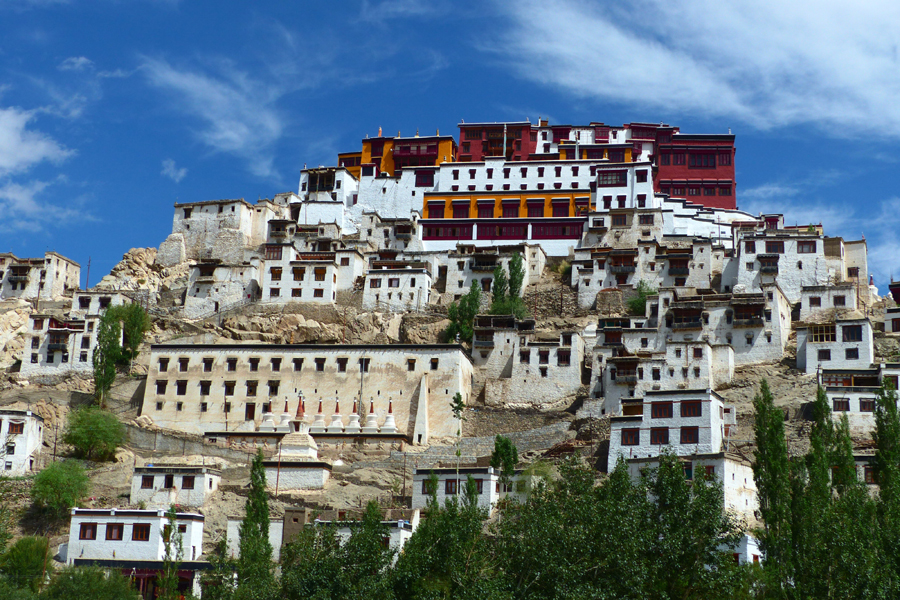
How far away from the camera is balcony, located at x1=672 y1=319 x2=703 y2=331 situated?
248 feet

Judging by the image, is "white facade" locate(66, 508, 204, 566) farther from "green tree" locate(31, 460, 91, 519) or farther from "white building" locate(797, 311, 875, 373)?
"white building" locate(797, 311, 875, 373)

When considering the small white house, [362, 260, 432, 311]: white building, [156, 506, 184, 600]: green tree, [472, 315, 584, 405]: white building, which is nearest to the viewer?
[156, 506, 184, 600]: green tree

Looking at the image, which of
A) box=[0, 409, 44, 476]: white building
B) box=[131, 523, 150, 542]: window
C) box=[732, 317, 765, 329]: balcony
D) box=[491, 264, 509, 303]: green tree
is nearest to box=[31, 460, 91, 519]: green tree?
box=[131, 523, 150, 542]: window

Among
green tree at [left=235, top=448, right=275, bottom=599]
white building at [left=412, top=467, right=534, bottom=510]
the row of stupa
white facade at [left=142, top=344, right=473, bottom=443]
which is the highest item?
white facade at [left=142, top=344, right=473, bottom=443]

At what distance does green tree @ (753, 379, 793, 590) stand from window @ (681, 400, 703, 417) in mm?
7890

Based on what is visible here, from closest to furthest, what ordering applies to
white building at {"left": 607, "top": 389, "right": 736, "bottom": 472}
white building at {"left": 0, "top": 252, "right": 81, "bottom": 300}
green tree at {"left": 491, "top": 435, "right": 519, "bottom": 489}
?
1. green tree at {"left": 491, "top": 435, "right": 519, "bottom": 489}
2. white building at {"left": 607, "top": 389, "right": 736, "bottom": 472}
3. white building at {"left": 0, "top": 252, "right": 81, "bottom": 300}

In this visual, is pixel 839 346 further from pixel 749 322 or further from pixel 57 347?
pixel 57 347

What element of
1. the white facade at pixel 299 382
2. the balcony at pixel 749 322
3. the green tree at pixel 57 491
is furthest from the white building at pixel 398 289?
the green tree at pixel 57 491

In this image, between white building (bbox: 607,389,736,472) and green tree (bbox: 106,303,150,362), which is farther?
green tree (bbox: 106,303,150,362)

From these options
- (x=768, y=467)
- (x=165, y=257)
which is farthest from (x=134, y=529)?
(x=165, y=257)

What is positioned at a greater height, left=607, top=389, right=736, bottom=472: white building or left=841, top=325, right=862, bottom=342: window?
left=841, top=325, right=862, bottom=342: window

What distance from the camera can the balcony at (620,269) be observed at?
8562 centimetres

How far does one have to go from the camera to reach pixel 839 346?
229 ft

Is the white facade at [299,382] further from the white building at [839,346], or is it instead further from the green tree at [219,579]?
the green tree at [219,579]
